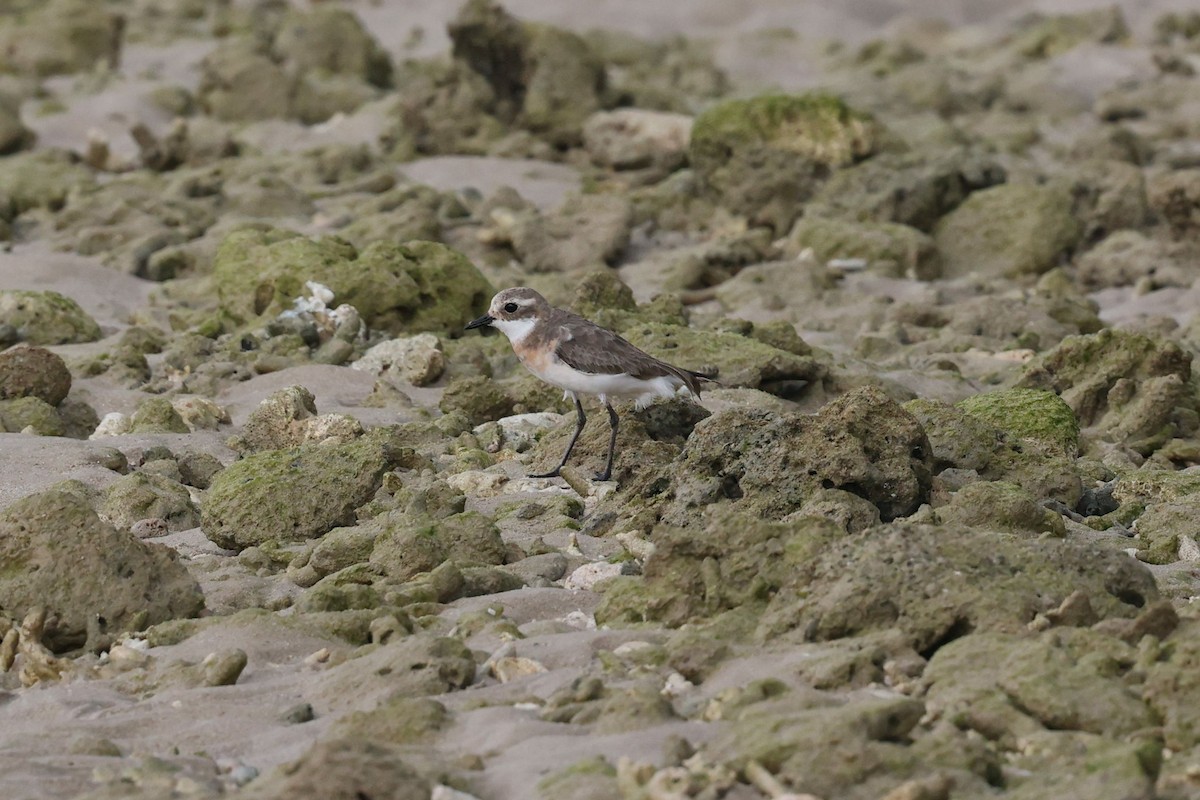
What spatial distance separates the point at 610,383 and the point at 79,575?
2804 millimetres

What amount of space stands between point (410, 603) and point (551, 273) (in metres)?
7.45

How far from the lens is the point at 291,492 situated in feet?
26.7

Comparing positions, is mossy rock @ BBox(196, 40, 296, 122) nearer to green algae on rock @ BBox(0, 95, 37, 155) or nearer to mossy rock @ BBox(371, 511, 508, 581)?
green algae on rock @ BBox(0, 95, 37, 155)

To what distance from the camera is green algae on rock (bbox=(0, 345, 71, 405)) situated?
32.8 ft

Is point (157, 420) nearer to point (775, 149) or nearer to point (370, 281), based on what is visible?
point (370, 281)

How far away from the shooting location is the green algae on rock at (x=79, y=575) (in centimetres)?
680

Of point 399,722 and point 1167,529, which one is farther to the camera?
point 1167,529

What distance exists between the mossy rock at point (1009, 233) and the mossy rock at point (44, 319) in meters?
7.16

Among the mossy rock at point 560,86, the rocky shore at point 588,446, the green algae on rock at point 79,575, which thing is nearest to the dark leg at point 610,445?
the rocky shore at point 588,446

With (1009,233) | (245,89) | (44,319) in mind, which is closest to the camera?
(44,319)

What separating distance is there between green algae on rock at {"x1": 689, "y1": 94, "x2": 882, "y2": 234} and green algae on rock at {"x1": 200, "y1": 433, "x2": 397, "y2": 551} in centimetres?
820

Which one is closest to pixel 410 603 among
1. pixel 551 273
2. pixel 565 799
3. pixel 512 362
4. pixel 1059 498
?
pixel 565 799

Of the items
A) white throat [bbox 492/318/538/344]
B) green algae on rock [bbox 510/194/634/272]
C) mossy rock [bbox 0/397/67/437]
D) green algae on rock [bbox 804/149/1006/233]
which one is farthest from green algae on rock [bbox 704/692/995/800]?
green algae on rock [bbox 804/149/1006/233]

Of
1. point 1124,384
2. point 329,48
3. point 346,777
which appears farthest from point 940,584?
point 329,48
